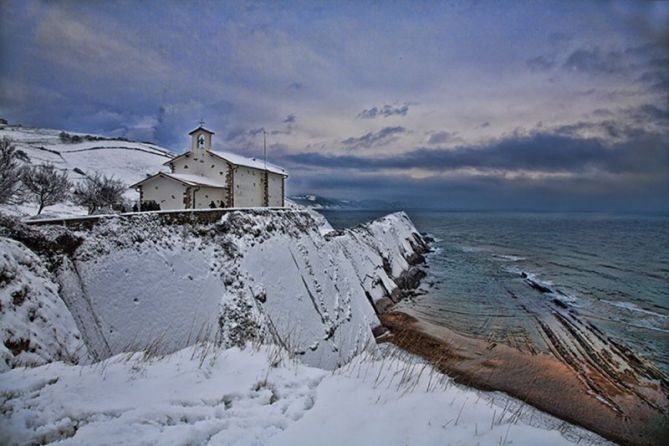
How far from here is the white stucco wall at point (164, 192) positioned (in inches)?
956

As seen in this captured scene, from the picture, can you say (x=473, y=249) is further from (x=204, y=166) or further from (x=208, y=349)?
(x=208, y=349)

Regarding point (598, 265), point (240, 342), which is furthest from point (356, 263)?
point (598, 265)

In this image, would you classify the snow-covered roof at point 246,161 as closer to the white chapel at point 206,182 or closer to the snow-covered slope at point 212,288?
the white chapel at point 206,182

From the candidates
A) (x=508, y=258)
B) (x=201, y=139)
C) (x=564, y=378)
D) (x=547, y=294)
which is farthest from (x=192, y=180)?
(x=508, y=258)

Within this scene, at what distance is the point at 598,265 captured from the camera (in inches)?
1880

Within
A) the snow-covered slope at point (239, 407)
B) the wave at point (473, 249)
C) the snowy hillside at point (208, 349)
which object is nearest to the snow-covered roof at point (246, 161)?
the snowy hillside at point (208, 349)

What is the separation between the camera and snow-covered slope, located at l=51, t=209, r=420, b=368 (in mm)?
11625

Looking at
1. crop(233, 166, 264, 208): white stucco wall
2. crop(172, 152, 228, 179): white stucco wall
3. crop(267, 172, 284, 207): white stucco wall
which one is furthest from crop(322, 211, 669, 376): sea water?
crop(172, 152, 228, 179): white stucco wall

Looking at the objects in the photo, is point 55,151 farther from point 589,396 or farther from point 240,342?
point 589,396

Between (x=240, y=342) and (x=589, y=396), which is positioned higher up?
(x=240, y=342)

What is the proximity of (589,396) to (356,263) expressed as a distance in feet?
55.3

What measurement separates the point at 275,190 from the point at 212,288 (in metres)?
20.9

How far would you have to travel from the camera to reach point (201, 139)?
90.2 feet

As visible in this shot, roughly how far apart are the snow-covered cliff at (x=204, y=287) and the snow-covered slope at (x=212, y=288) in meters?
0.04
